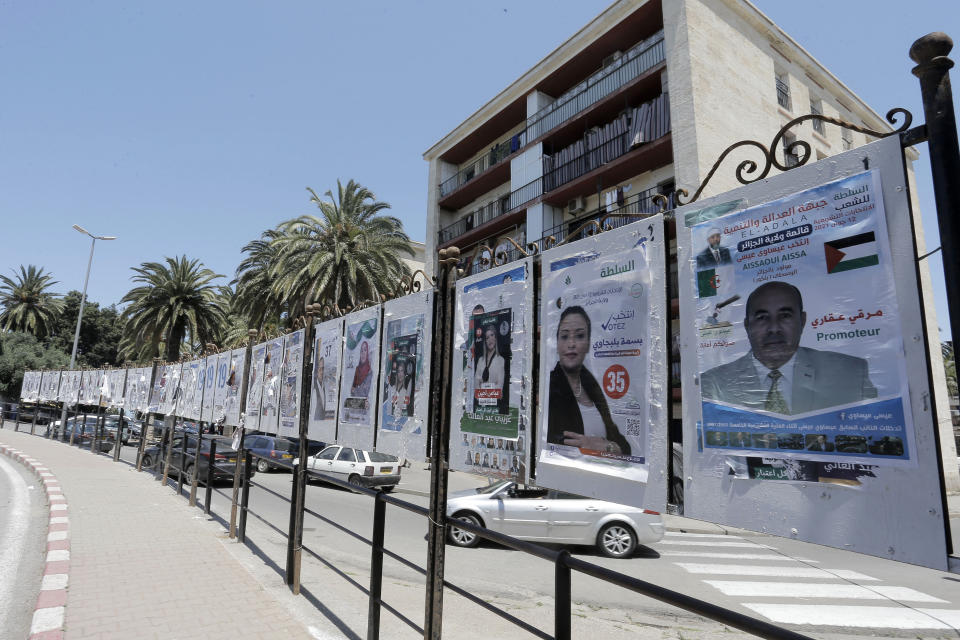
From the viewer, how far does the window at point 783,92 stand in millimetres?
19734

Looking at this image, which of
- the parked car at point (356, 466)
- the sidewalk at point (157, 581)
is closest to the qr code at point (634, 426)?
the sidewalk at point (157, 581)

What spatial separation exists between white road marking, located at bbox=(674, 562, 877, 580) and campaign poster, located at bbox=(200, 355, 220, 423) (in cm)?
921

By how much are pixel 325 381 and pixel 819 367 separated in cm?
526

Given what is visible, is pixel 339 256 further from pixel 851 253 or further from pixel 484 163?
pixel 851 253

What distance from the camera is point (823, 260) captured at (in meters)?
2.01

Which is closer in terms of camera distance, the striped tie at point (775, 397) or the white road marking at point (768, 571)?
the striped tie at point (775, 397)

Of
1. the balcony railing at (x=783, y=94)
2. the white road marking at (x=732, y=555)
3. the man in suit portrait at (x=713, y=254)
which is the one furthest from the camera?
the balcony railing at (x=783, y=94)

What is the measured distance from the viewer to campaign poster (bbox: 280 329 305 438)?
6.93 metres

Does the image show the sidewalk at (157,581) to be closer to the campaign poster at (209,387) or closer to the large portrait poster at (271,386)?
the large portrait poster at (271,386)

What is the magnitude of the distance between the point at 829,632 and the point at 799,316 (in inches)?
230

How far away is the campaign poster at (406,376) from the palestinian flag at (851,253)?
10.0 ft

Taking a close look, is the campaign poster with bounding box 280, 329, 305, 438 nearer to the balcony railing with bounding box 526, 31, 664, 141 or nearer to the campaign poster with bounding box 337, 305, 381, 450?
the campaign poster with bounding box 337, 305, 381, 450

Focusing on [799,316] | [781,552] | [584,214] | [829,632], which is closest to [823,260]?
[799,316]

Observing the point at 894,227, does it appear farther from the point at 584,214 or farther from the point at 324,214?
the point at 324,214
